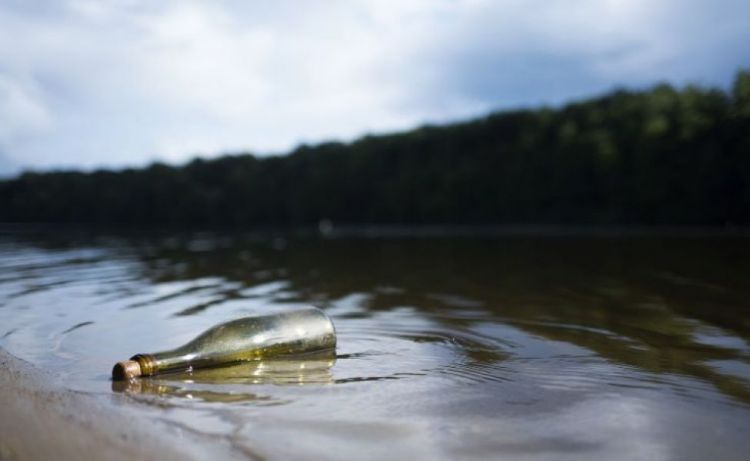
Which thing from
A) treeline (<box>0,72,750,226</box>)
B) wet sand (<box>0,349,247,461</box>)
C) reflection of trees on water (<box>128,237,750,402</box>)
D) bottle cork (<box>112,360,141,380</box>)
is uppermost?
treeline (<box>0,72,750,226</box>)

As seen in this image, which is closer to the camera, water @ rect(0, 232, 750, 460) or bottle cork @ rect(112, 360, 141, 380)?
water @ rect(0, 232, 750, 460)

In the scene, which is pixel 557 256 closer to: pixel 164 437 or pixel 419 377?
pixel 419 377

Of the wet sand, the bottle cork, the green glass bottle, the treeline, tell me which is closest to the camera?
the wet sand

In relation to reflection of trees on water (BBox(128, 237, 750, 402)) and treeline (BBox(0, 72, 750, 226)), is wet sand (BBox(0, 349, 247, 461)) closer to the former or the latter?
reflection of trees on water (BBox(128, 237, 750, 402))

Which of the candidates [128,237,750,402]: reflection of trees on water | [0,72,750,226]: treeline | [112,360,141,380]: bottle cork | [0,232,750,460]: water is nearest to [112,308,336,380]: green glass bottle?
[112,360,141,380]: bottle cork

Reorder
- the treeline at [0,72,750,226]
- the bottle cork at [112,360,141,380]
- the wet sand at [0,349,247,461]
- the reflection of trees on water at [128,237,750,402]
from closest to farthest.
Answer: the wet sand at [0,349,247,461] < the bottle cork at [112,360,141,380] < the reflection of trees on water at [128,237,750,402] < the treeline at [0,72,750,226]

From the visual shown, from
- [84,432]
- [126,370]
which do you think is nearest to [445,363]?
[126,370]

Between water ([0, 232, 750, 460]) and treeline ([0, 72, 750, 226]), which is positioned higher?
treeline ([0, 72, 750, 226])
